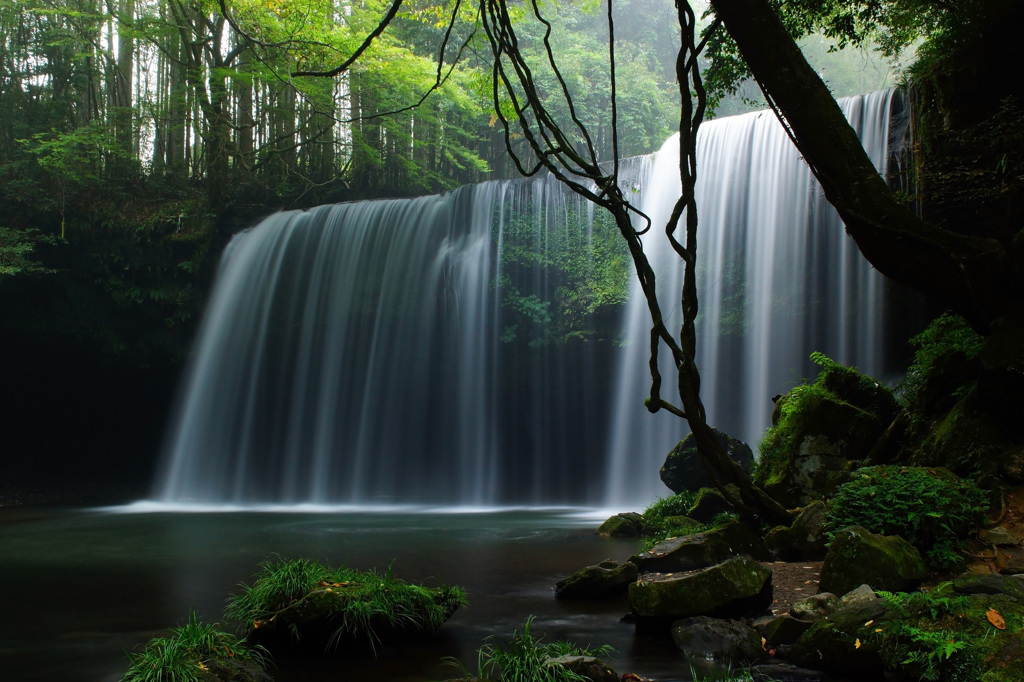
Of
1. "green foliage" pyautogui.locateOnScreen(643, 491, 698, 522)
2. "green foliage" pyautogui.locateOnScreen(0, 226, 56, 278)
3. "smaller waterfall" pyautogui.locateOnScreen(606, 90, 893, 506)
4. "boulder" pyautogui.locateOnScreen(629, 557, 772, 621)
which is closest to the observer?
"boulder" pyautogui.locateOnScreen(629, 557, 772, 621)

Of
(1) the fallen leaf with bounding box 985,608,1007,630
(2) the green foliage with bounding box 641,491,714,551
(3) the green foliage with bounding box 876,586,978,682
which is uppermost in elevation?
(1) the fallen leaf with bounding box 985,608,1007,630

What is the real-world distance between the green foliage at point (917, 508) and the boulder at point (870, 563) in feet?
0.77

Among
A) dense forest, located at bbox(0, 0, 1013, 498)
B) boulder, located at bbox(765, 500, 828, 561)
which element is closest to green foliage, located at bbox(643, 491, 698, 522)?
boulder, located at bbox(765, 500, 828, 561)

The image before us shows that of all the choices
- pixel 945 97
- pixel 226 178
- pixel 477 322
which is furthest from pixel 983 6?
pixel 226 178

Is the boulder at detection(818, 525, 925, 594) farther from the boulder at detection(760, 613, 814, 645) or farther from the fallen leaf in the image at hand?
the fallen leaf

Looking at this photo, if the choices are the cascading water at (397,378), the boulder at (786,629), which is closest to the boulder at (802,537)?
the boulder at (786,629)

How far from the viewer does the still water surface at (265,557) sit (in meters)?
4.27

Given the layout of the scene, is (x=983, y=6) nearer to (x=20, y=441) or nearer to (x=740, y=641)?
(x=740, y=641)

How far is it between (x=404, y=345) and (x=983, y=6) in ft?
37.3

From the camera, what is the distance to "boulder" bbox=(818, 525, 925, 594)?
421 centimetres

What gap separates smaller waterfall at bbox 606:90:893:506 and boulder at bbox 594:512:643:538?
12.6 ft

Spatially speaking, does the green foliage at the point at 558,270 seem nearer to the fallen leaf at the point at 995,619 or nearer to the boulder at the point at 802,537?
the boulder at the point at 802,537

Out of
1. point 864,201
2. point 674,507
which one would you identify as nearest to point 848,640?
point 864,201

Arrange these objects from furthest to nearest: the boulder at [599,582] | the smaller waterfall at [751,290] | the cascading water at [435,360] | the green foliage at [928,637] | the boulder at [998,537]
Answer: the cascading water at [435,360]
the smaller waterfall at [751,290]
the boulder at [599,582]
the boulder at [998,537]
the green foliage at [928,637]
